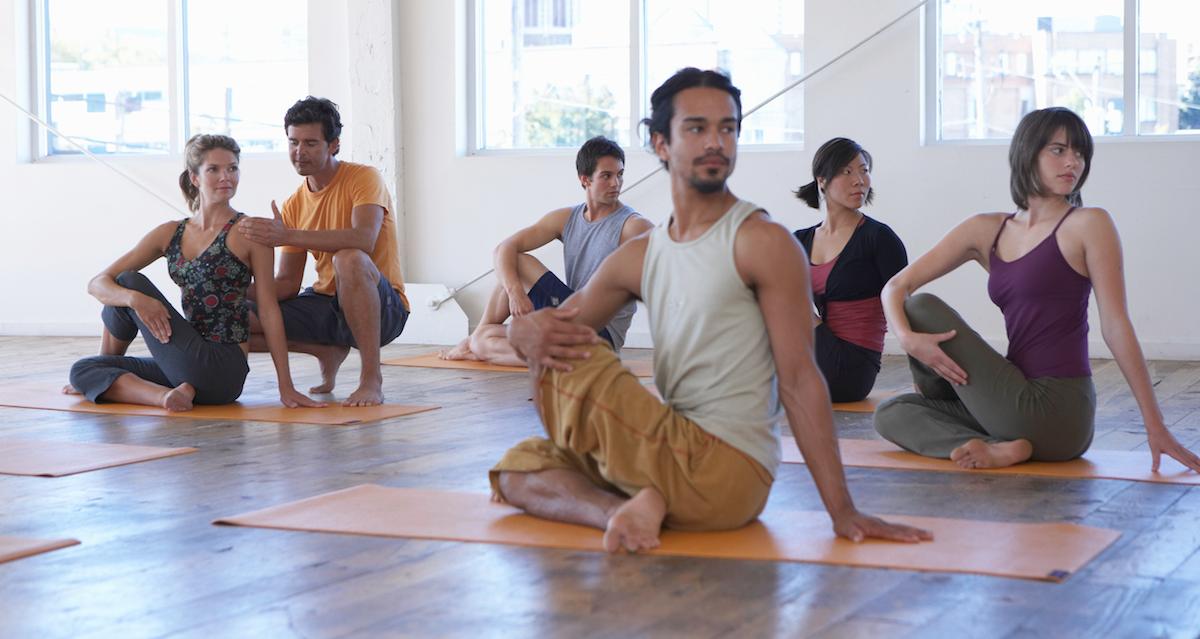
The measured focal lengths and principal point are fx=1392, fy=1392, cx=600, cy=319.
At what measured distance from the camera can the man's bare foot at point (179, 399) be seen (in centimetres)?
429

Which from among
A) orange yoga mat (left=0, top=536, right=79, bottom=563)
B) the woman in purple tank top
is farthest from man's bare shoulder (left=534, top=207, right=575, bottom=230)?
orange yoga mat (left=0, top=536, right=79, bottom=563)

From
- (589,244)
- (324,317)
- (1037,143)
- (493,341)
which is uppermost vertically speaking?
(1037,143)

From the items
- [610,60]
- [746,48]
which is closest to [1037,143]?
[746,48]

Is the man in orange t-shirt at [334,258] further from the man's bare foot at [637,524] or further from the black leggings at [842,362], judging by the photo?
the man's bare foot at [637,524]

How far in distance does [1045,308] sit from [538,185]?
4053mm

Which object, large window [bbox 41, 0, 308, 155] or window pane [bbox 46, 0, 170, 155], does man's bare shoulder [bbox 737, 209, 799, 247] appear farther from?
window pane [bbox 46, 0, 170, 155]

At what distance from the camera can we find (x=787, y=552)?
2295mm

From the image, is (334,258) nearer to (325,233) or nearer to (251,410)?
(325,233)

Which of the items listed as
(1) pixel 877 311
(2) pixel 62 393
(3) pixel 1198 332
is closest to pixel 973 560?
(1) pixel 877 311

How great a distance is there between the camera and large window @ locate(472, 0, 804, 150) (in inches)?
262

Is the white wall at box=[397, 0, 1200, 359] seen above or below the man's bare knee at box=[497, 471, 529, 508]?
above

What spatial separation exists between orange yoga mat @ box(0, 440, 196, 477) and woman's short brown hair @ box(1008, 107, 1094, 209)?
2.14 meters

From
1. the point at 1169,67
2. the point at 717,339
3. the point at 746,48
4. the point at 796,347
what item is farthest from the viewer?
the point at 746,48

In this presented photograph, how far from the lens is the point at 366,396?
4.46 meters
